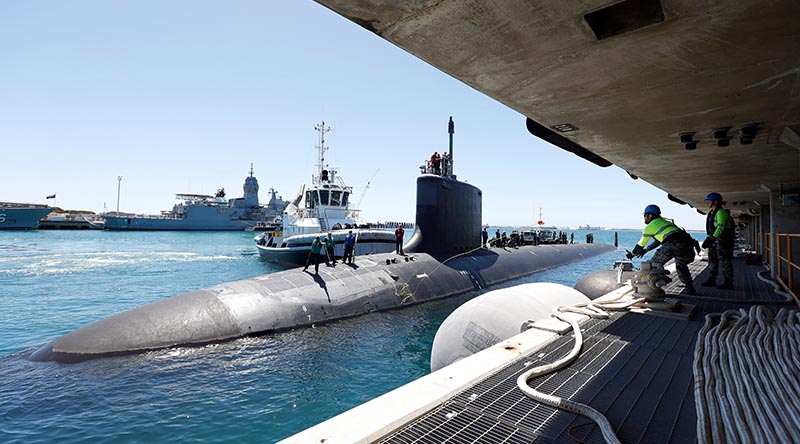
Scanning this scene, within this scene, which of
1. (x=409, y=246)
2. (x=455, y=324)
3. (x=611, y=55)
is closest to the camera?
Answer: (x=611, y=55)

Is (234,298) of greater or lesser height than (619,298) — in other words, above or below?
below

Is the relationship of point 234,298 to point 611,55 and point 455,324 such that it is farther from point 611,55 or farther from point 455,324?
point 611,55

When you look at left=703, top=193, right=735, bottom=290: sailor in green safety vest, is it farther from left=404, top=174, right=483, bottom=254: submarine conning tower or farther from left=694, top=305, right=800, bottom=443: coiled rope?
left=404, top=174, right=483, bottom=254: submarine conning tower

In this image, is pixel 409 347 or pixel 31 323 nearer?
pixel 409 347

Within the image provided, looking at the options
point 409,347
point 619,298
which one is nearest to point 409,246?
point 409,347

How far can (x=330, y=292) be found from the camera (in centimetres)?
1190

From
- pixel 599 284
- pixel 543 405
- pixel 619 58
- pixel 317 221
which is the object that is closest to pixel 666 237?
pixel 619 58

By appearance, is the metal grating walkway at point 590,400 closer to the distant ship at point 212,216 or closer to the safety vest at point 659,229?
the safety vest at point 659,229

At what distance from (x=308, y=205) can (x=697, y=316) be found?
109 ft

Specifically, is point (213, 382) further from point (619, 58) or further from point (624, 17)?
point (624, 17)

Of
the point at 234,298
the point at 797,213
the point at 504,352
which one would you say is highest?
the point at 797,213

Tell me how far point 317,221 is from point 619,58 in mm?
32917

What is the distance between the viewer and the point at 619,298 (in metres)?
6.83

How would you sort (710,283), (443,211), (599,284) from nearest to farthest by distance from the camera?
(710,283), (599,284), (443,211)
